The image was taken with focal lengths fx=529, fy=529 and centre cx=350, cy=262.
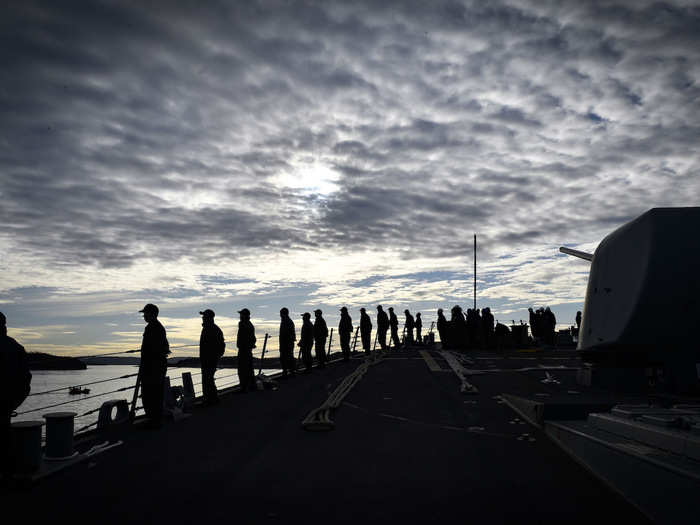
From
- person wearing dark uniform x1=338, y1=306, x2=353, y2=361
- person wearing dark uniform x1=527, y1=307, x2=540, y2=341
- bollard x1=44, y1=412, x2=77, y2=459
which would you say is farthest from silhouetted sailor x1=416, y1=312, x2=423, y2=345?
bollard x1=44, y1=412, x2=77, y2=459

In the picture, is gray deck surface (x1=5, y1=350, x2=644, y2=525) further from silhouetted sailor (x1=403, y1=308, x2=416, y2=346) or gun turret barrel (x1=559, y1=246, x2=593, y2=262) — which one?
silhouetted sailor (x1=403, y1=308, x2=416, y2=346)

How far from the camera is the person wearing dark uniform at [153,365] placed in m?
8.45

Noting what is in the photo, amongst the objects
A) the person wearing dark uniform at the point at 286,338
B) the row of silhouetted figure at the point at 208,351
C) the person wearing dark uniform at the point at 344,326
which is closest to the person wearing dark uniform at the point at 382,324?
the row of silhouetted figure at the point at 208,351

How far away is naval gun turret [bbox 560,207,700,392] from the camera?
6.49m

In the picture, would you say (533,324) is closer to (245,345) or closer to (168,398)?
(245,345)

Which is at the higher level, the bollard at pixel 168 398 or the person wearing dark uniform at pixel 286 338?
the person wearing dark uniform at pixel 286 338

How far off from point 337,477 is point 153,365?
4.39m

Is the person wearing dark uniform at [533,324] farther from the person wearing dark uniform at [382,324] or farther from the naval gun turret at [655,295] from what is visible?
the naval gun turret at [655,295]

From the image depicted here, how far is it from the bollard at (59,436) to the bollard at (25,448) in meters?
0.48

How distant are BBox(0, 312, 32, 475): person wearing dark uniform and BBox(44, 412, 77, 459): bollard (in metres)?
0.65

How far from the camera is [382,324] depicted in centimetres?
2850

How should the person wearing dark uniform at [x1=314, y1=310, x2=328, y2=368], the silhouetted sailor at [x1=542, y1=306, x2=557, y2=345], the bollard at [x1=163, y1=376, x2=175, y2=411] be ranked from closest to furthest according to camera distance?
the bollard at [x1=163, y1=376, x2=175, y2=411] < the person wearing dark uniform at [x1=314, y1=310, x2=328, y2=368] < the silhouetted sailor at [x1=542, y1=306, x2=557, y2=345]

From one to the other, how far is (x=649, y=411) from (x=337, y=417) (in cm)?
508

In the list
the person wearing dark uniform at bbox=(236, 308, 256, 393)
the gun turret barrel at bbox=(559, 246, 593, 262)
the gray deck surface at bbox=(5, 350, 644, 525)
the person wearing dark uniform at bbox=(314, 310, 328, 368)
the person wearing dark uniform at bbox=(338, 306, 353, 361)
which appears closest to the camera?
the gray deck surface at bbox=(5, 350, 644, 525)
